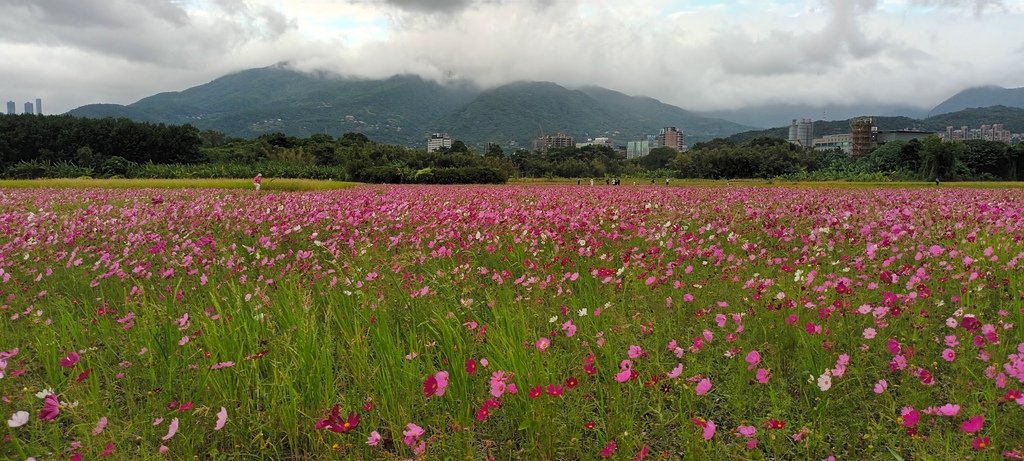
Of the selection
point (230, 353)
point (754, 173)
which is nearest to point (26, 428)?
point (230, 353)

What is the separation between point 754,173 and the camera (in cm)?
5066

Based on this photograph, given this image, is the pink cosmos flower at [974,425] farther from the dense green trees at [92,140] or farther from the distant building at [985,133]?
the distant building at [985,133]

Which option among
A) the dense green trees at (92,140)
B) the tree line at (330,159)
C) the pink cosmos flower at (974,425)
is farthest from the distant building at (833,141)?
the pink cosmos flower at (974,425)

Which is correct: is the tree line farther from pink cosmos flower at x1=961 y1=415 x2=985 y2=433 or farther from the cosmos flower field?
pink cosmos flower at x1=961 y1=415 x2=985 y2=433

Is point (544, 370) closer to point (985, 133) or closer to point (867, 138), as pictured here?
point (867, 138)

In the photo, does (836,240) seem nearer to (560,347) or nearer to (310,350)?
(560,347)

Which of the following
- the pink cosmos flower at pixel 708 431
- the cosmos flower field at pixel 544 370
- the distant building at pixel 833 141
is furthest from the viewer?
the distant building at pixel 833 141

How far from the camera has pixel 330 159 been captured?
59.7 meters

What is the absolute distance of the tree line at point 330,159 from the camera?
42.8m

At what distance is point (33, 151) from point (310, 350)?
74701 millimetres

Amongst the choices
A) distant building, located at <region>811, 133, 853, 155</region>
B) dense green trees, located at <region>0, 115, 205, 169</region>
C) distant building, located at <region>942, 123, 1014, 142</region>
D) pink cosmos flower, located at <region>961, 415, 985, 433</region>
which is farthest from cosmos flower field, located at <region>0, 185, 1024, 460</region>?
distant building, located at <region>942, 123, 1014, 142</region>

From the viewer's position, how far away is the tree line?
42844 mm

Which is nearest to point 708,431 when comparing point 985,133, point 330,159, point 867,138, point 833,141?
point 330,159

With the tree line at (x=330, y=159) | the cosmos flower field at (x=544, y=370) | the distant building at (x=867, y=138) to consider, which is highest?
the distant building at (x=867, y=138)
